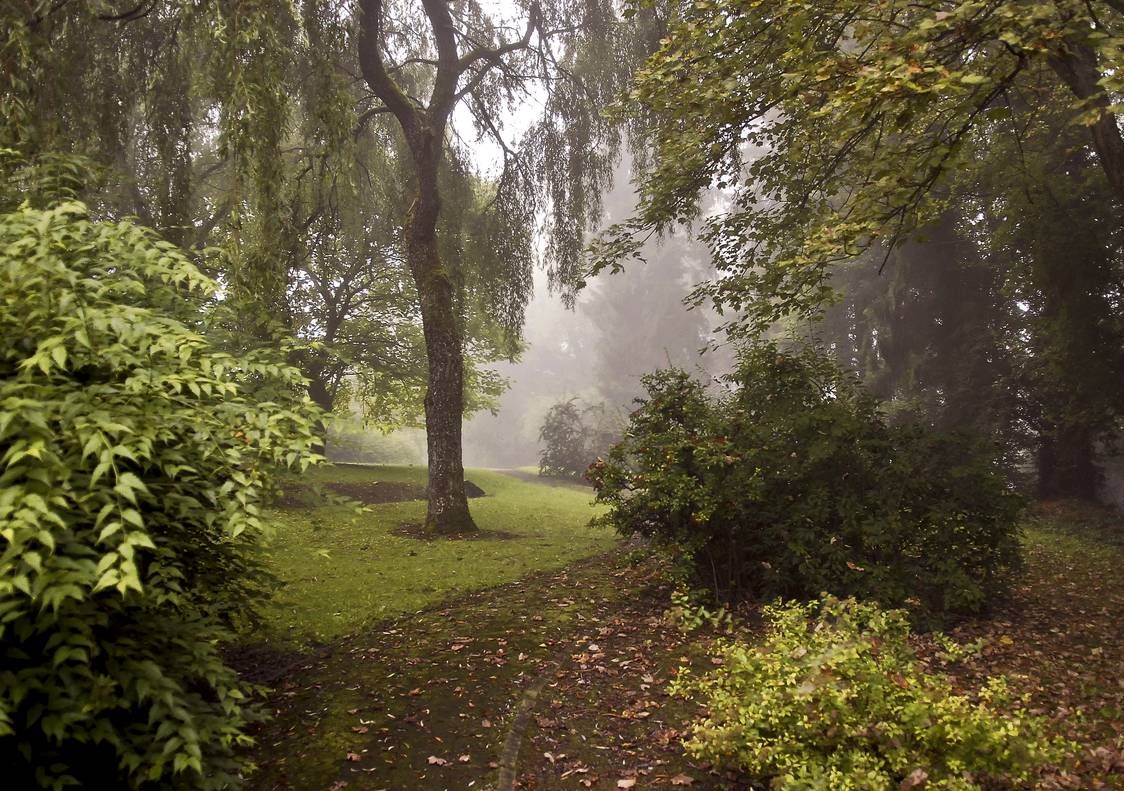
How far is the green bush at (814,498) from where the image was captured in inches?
282

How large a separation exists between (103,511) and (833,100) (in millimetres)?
5635

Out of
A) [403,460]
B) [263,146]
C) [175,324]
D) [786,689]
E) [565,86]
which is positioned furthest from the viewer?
[403,460]

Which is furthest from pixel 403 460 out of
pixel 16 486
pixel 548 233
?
pixel 16 486

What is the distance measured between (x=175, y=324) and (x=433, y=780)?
10.9 feet

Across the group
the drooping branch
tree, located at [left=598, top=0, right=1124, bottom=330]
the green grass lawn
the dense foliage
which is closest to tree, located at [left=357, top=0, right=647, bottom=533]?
the drooping branch

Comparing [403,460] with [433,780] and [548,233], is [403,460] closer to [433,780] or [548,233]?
[548,233]

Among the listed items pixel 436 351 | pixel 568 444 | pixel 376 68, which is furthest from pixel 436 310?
pixel 568 444

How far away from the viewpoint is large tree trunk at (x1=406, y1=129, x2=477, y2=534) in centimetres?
1232

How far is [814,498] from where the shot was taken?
7.49 meters

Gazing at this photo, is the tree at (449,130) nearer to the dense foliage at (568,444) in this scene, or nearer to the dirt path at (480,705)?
the dirt path at (480,705)

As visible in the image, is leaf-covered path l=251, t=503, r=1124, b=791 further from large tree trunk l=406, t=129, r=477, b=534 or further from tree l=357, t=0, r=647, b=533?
tree l=357, t=0, r=647, b=533

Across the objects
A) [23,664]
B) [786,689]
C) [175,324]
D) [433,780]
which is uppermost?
[175,324]

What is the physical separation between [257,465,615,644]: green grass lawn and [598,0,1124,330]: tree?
495 centimetres

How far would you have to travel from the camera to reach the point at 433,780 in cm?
431
